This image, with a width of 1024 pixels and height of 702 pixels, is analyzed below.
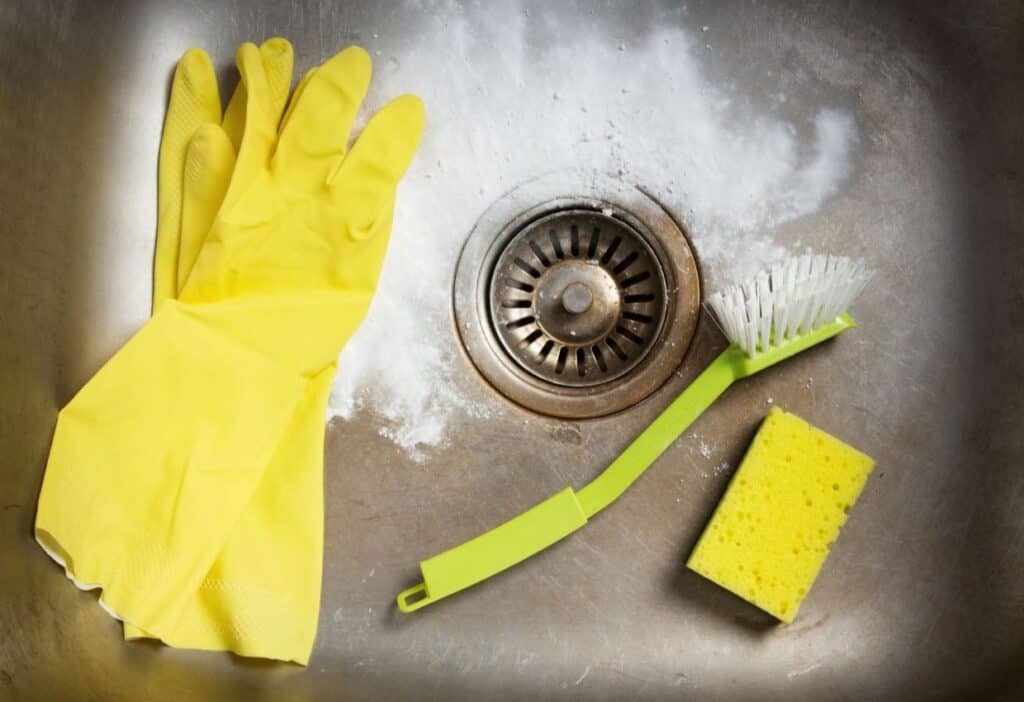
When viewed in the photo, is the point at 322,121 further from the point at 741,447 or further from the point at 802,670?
the point at 802,670

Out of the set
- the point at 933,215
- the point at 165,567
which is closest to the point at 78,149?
the point at 165,567

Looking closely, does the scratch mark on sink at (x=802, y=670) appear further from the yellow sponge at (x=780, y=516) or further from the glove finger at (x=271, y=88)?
the glove finger at (x=271, y=88)

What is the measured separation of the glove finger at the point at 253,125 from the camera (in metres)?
0.72

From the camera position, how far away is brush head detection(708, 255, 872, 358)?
2.40ft

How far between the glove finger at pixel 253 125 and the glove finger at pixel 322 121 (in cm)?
2

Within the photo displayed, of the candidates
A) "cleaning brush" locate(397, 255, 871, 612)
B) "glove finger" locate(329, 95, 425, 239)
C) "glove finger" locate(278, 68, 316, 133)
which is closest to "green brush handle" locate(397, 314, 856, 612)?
"cleaning brush" locate(397, 255, 871, 612)

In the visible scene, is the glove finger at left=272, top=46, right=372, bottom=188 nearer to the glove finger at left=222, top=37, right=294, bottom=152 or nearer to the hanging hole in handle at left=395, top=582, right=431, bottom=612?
the glove finger at left=222, top=37, right=294, bottom=152

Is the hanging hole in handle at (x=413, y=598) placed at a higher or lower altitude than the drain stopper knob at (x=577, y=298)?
lower

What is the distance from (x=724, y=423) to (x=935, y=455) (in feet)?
0.57

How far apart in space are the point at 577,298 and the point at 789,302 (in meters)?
0.17

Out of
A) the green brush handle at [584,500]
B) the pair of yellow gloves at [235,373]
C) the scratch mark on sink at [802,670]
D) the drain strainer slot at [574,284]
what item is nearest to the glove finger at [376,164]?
the pair of yellow gloves at [235,373]

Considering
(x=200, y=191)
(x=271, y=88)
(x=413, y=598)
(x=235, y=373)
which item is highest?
(x=271, y=88)

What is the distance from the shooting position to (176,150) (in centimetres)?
76

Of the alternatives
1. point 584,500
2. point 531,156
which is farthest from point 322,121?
point 584,500
